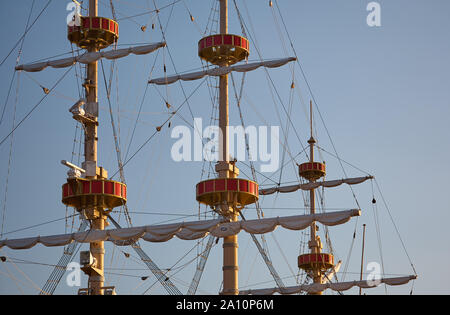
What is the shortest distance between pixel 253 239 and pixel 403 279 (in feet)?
39.4

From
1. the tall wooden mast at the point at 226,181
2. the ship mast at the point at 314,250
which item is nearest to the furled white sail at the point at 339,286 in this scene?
the ship mast at the point at 314,250

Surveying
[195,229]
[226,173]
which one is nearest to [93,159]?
[226,173]

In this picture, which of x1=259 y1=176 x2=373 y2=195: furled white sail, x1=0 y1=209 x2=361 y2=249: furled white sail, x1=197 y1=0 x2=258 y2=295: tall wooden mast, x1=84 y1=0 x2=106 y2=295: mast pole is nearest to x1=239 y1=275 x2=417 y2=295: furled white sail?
x1=259 y1=176 x2=373 y2=195: furled white sail

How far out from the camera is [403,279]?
6169 cm

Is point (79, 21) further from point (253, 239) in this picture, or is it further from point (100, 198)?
point (253, 239)

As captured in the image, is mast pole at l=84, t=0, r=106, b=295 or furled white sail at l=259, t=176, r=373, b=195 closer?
mast pole at l=84, t=0, r=106, b=295

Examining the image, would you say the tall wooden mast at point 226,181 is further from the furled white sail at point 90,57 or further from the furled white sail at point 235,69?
the furled white sail at point 90,57

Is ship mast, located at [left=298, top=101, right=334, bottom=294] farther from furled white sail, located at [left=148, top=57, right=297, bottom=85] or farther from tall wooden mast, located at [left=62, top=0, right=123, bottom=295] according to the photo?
tall wooden mast, located at [left=62, top=0, right=123, bottom=295]

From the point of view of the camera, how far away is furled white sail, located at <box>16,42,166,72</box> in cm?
5169

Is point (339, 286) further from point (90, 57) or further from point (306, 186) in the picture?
point (90, 57)

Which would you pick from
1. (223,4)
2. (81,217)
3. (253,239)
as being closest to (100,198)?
(81,217)

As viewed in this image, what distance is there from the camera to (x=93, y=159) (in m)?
52.3

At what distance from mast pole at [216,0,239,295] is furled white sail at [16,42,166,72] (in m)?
5.09
